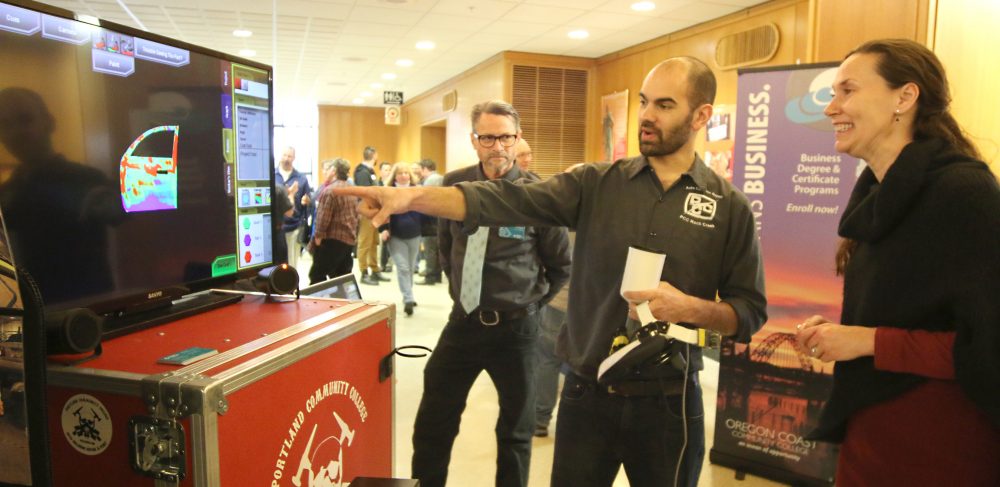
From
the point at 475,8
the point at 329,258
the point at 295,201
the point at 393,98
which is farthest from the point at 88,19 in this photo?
the point at 393,98

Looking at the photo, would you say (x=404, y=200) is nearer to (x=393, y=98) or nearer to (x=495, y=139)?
(x=495, y=139)

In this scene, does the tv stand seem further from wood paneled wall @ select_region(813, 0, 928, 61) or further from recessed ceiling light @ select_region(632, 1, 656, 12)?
recessed ceiling light @ select_region(632, 1, 656, 12)

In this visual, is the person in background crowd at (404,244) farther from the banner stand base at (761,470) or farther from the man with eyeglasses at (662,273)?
the man with eyeglasses at (662,273)

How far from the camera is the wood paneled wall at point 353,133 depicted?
16.5 metres

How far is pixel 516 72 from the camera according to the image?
8617mm

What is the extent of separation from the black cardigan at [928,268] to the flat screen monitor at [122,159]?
4.54 ft

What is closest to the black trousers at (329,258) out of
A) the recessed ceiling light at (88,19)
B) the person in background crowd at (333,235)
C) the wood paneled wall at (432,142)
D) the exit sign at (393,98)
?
the person in background crowd at (333,235)

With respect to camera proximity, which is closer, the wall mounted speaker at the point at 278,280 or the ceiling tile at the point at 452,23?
the wall mounted speaker at the point at 278,280

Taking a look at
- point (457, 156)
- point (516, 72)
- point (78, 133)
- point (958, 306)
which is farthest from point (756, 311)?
point (457, 156)

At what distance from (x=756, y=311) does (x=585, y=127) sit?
7456 mm

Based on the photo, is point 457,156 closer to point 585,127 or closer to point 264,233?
point 585,127

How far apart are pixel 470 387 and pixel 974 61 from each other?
7.97 ft

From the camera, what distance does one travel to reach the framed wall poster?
8.02 m

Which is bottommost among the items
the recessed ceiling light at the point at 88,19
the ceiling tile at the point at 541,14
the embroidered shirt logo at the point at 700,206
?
the embroidered shirt logo at the point at 700,206
